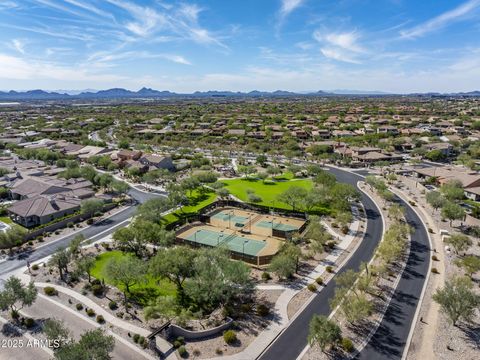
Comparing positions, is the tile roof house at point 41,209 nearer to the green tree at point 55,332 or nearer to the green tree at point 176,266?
the green tree at point 176,266

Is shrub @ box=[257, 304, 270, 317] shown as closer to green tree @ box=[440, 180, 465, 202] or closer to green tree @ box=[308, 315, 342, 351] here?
green tree @ box=[308, 315, 342, 351]

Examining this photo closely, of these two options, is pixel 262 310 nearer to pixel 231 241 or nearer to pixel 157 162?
pixel 231 241

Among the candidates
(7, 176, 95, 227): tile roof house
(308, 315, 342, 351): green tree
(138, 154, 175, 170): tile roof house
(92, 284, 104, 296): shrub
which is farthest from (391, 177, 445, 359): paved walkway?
(138, 154, 175, 170): tile roof house

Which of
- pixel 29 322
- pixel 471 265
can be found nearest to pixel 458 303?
pixel 471 265

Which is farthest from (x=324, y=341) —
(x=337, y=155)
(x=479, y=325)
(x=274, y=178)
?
(x=337, y=155)

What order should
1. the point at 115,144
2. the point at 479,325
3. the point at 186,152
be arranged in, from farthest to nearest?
1. the point at 115,144
2. the point at 186,152
3. the point at 479,325

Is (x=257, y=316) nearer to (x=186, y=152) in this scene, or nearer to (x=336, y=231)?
(x=336, y=231)

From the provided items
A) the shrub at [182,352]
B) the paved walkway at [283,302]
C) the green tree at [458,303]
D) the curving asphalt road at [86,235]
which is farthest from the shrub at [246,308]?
the curving asphalt road at [86,235]
